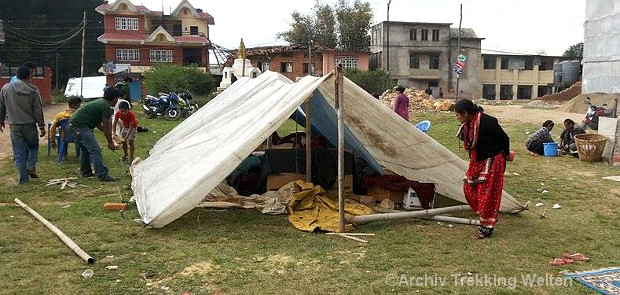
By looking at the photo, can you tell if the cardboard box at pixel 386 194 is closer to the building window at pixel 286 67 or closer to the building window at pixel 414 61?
the building window at pixel 286 67

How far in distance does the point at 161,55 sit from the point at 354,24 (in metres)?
18.2

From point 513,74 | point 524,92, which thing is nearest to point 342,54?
point 513,74

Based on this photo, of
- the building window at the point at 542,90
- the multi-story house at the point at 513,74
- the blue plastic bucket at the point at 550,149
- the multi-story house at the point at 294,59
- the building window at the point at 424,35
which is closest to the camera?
the blue plastic bucket at the point at 550,149

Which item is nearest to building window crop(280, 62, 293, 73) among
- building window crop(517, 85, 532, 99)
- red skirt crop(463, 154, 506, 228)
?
building window crop(517, 85, 532, 99)

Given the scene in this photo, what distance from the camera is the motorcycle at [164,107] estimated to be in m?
18.9

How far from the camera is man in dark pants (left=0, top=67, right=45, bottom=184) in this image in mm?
7246

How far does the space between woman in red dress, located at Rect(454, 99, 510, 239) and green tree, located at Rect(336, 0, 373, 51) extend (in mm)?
45540

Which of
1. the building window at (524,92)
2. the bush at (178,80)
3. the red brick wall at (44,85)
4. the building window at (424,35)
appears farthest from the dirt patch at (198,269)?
the building window at (524,92)

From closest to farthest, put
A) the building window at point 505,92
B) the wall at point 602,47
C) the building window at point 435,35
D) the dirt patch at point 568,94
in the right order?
the wall at point 602,47, the dirt patch at point 568,94, the building window at point 435,35, the building window at point 505,92

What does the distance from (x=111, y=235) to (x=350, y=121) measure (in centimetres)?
288

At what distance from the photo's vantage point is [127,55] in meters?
40.5

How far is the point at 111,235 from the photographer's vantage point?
5000 millimetres

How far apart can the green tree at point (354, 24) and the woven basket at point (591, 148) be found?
133 ft

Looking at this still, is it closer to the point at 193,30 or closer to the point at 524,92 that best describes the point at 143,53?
the point at 193,30
